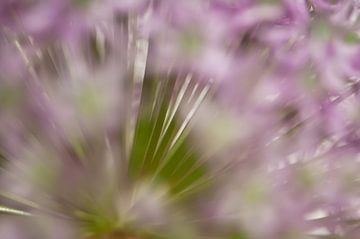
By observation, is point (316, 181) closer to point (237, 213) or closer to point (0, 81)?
point (237, 213)

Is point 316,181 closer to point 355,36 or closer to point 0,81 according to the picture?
point 355,36

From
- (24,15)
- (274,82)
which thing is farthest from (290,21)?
(24,15)

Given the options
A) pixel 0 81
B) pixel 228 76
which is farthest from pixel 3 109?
pixel 228 76

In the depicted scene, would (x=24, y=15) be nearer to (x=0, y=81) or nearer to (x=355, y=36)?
(x=0, y=81)

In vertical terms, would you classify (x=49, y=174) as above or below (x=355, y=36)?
below

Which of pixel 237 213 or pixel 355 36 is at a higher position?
pixel 355 36
